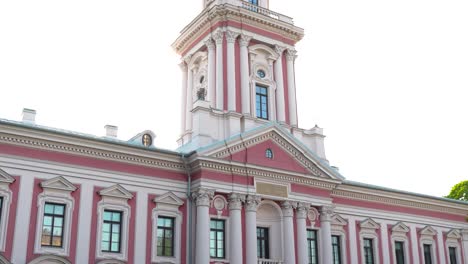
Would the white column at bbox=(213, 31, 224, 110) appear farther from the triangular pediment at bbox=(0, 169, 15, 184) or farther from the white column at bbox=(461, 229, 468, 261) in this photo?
the white column at bbox=(461, 229, 468, 261)

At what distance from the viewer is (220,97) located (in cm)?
2873

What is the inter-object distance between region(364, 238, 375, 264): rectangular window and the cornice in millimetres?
11878

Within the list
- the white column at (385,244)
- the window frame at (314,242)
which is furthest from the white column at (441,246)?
the window frame at (314,242)

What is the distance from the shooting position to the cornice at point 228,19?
30.0 m

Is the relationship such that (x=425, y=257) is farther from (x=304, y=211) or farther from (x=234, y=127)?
(x=234, y=127)

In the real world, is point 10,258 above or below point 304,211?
below

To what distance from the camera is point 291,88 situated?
3098 centimetres

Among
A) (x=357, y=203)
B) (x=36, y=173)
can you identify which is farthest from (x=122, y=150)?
(x=357, y=203)

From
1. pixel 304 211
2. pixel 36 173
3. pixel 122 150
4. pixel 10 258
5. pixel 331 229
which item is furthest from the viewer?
pixel 331 229

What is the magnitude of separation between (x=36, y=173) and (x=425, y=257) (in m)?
22.0

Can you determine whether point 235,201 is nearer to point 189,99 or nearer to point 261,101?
point 261,101

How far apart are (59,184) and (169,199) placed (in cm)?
470

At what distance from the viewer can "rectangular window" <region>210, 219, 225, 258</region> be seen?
2409 centimetres

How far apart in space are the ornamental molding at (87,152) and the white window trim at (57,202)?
1230mm
